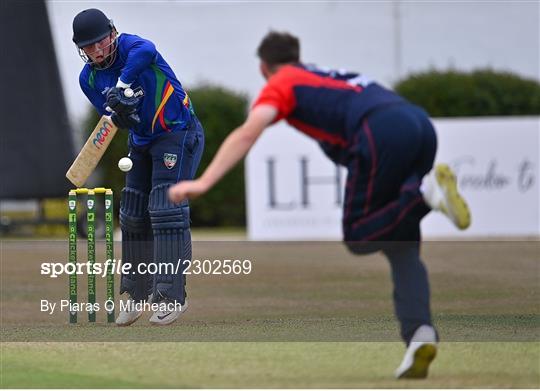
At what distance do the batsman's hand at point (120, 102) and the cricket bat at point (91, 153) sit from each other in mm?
152

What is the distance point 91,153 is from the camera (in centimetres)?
684

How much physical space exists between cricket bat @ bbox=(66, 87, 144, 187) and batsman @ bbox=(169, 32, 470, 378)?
2.06 m

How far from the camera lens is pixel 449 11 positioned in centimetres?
2070

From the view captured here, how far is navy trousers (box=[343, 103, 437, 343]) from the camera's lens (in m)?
4.80

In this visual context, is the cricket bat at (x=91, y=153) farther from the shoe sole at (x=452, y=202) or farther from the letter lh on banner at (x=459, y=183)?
the letter lh on banner at (x=459, y=183)

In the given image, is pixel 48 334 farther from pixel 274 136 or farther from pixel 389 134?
pixel 274 136

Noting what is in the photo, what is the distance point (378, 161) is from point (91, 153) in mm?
2460

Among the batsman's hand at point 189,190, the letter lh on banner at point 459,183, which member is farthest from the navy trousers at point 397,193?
the letter lh on banner at point 459,183

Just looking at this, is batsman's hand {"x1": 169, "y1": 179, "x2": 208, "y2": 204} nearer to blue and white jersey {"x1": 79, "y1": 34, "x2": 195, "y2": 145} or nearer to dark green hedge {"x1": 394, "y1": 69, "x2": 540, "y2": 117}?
blue and white jersey {"x1": 79, "y1": 34, "x2": 195, "y2": 145}

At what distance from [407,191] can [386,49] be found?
659 inches

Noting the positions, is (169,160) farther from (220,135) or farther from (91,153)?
(220,135)

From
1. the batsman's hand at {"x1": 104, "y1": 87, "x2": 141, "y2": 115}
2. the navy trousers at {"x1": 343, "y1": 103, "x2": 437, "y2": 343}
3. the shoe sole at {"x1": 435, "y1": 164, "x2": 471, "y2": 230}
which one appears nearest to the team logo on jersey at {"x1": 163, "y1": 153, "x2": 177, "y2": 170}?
the batsman's hand at {"x1": 104, "y1": 87, "x2": 141, "y2": 115}

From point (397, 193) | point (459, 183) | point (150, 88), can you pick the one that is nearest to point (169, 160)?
point (150, 88)

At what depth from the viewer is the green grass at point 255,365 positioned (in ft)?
15.9
